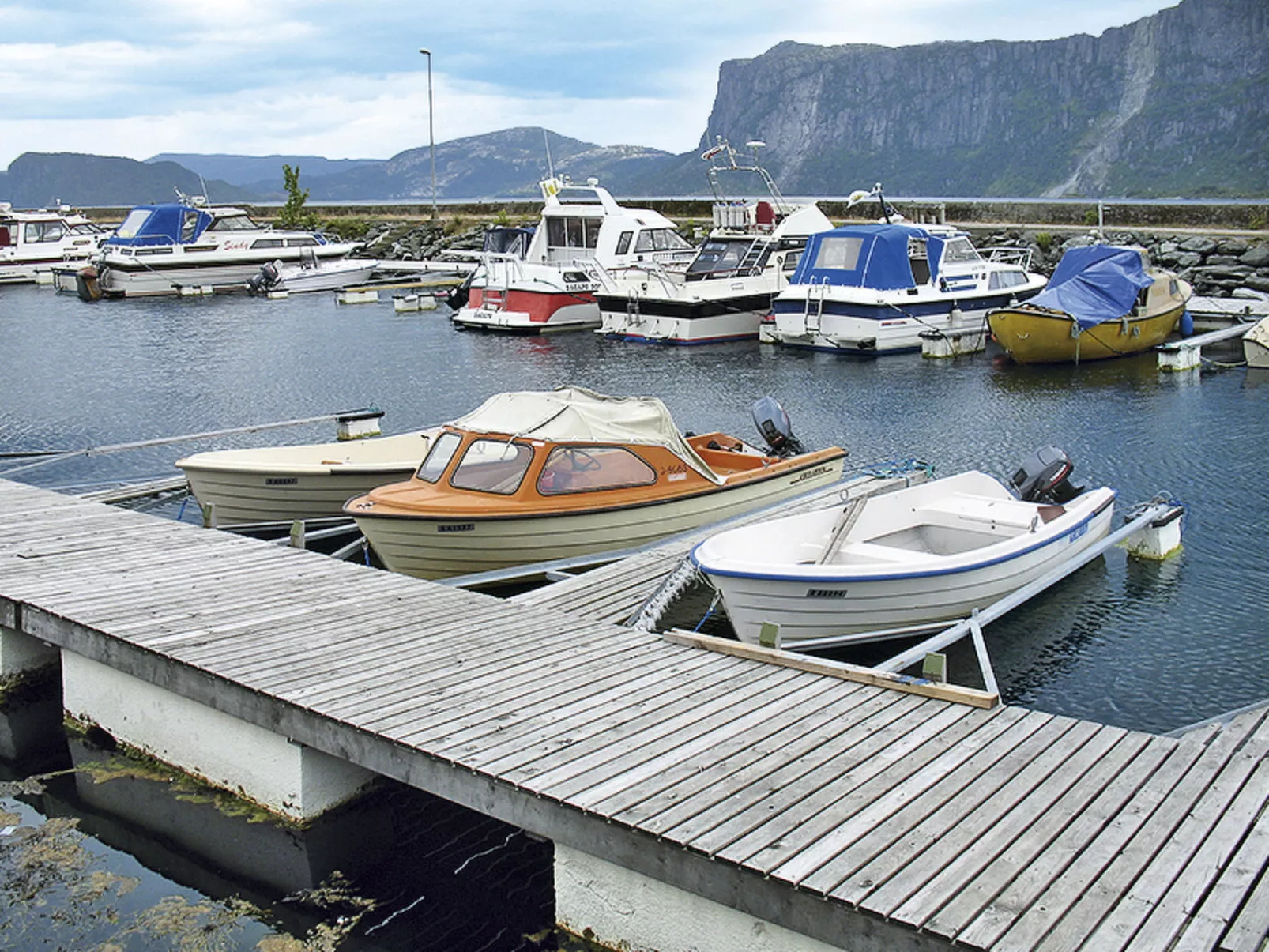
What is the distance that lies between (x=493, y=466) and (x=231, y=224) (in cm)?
4194

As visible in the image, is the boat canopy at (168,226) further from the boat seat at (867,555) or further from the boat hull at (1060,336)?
the boat seat at (867,555)

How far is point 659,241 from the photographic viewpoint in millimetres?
36062

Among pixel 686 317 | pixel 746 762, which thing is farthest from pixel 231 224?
pixel 746 762

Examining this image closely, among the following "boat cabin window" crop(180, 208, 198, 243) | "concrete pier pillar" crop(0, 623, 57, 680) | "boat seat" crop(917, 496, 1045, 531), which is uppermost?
"boat cabin window" crop(180, 208, 198, 243)

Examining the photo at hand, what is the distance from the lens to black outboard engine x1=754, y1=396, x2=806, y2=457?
15852 millimetres

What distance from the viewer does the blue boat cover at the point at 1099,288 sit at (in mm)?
27328

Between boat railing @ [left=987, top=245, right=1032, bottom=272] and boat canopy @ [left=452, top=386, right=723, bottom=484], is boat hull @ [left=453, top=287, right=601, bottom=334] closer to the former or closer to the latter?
boat railing @ [left=987, top=245, right=1032, bottom=272]

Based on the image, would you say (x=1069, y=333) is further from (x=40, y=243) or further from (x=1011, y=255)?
(x=40, y=243)

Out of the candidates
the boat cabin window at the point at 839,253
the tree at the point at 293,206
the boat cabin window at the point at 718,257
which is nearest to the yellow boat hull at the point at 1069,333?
the boat cabin window at the point at 839,253

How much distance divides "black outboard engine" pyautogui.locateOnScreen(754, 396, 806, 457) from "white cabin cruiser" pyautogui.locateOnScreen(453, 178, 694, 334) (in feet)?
62.5

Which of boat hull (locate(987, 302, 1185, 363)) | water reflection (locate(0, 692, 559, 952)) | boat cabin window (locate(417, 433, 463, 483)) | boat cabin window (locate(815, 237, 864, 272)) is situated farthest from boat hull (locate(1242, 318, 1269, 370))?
water reflection (locate(0, 692, 559, 952))

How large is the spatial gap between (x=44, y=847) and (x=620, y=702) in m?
3.91

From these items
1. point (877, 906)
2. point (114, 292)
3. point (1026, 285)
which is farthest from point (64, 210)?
point (877, 906)

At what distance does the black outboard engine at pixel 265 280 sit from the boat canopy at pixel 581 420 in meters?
36.3
